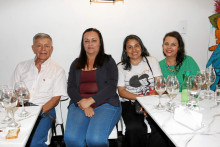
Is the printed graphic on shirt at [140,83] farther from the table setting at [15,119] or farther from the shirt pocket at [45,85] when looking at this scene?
the table setting at [15,119]

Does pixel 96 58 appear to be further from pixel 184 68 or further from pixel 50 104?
pixel 184 68

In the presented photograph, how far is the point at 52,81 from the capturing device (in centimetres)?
195

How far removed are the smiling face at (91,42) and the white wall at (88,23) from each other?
376 millimetres

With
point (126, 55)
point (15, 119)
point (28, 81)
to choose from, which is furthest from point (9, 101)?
point (126, 55)

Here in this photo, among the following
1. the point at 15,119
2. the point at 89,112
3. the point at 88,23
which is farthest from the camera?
the point at 88,23

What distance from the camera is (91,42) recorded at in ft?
6.41

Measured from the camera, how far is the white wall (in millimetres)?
2230

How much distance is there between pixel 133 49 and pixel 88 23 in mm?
699

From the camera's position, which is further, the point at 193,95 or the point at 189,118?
the point at 193,95

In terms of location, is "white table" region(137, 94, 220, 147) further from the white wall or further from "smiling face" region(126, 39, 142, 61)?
the white wall

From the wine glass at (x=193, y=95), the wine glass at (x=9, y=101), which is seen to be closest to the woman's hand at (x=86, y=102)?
the wine glass at (x=9, y=101)

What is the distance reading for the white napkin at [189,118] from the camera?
1.01 meters

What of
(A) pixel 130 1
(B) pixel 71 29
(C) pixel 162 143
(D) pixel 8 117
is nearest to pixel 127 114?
(C) pixel 162 143

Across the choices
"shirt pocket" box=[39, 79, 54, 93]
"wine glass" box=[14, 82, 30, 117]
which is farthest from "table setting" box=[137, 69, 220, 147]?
"shirt pocket" box=[39, 79, 54, 93]
